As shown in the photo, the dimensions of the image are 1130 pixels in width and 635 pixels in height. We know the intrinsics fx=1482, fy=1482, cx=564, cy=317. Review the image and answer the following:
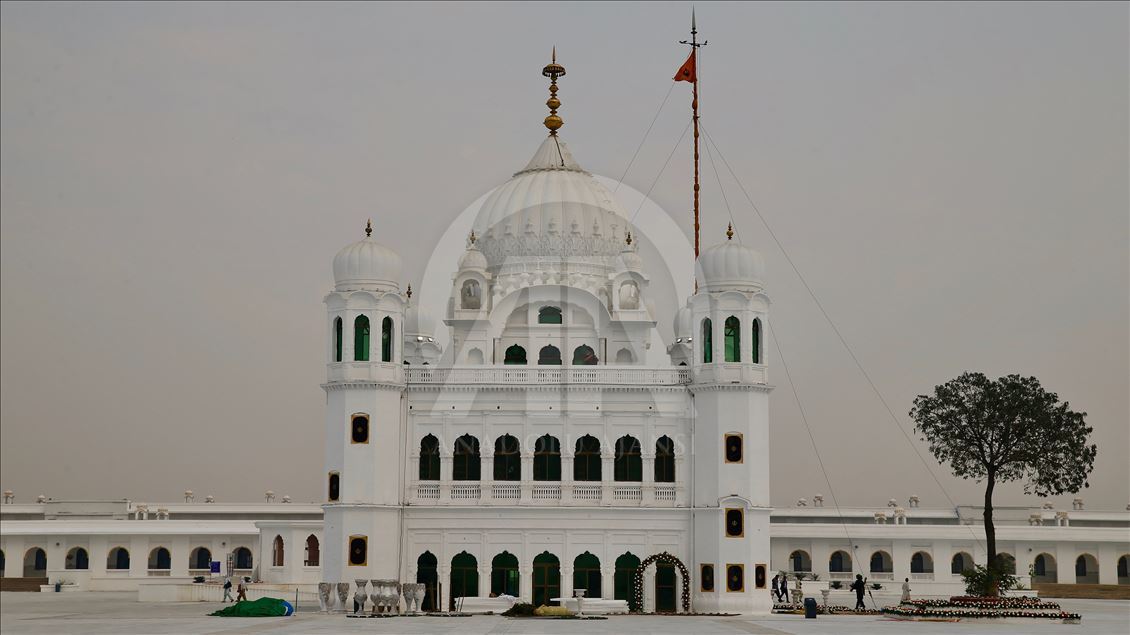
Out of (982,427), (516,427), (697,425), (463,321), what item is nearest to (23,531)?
(463,321)

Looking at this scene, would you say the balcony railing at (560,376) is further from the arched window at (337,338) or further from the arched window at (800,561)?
the arched window at (800,561)

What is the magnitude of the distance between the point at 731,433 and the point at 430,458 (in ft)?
34.3

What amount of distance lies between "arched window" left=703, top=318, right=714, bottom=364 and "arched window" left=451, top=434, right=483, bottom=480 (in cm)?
847

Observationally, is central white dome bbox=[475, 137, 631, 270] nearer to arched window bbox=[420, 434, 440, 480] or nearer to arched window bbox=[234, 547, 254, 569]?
arched window bbox=[420, 434, 440, 480]

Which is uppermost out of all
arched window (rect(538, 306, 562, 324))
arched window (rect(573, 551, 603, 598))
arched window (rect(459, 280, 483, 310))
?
arched window (rect(459, 280, 483, 310))

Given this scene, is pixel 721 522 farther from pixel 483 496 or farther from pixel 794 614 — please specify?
pixel 483 496

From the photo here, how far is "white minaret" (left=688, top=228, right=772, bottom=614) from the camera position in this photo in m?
49.0

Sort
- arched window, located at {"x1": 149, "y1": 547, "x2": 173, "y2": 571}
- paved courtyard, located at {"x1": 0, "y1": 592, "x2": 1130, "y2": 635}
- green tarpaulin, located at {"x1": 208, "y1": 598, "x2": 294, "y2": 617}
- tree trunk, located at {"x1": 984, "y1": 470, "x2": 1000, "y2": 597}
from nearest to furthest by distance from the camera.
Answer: paved courtyard, located at {"x1": 0, "y1": 592, "x2": 1130, "y2": 635} < green tarpaulin, located at {"x1": 208, "y1": 598, "x2": 294, "y2": 617} < tree trunk, located at {"x1": 984, "y1": 470, "x2": 1000, "y2": 597} < arched window, located at {"x1": 149, "y1": 547, "x2": 173, "y2": 571}

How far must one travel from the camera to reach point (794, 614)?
4759 cm

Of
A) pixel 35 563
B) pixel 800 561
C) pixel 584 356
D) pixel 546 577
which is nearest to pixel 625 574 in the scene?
pixel 546 577

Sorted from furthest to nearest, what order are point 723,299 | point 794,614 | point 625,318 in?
point 625,318
point 723,299
point 794,614

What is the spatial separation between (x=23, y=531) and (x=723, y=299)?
4331 centimetres

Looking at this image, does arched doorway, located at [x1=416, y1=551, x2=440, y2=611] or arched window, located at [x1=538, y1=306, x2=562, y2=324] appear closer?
arched doorway, located at [x1=416, y1=551, x2=440, y2=611]

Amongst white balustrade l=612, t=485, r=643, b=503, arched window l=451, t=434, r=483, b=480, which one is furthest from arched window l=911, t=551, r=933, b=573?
arched window l=451, t=434, r=483, b=480
